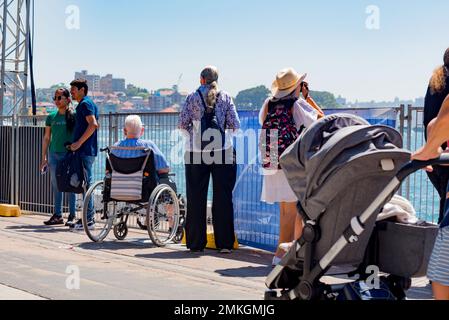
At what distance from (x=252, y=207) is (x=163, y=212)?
42.1 inches

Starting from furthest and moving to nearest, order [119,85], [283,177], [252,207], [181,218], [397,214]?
[119,85] < [181,218] < [252,207] < [283,177] < [397,214]

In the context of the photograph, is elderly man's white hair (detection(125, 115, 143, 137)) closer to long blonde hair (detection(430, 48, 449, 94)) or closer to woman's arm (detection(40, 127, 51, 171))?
woman's arm (detection(40, 127, 51, 171))

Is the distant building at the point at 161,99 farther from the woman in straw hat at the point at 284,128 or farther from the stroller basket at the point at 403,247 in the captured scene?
the stroller basket at the point at 403,247

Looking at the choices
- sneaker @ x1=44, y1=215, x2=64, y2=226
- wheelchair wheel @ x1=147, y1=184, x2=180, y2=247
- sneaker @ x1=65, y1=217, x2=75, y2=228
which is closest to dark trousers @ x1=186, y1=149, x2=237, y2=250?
wheelchair wheel @ x1=147, y1=184, x2=180, y2=247

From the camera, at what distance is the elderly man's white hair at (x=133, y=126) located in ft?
35.8

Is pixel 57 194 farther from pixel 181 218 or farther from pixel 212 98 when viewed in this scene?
pixel 212 98

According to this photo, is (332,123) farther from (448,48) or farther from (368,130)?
(448,48)

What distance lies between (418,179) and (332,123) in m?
3.72

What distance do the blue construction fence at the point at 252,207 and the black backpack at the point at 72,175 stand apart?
2528mm

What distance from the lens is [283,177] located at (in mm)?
9078

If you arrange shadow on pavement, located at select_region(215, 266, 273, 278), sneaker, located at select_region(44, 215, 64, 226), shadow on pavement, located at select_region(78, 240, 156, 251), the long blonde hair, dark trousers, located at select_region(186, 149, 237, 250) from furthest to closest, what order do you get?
sneaker, located at select_region(44, 215, 64, 226) → shadow on pavement, located at select_region(78, 240, 156, 251) → dark trousers, located at select_region(186, 149, 237, 250) → shadow on pavement, located at select_region(215, 266, 273, 278) → the long blonde hair

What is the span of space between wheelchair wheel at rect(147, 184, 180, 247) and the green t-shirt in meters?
2.48

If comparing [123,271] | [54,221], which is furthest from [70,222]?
[123,271]

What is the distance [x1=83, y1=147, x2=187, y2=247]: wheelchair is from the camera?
10516 millimetres
